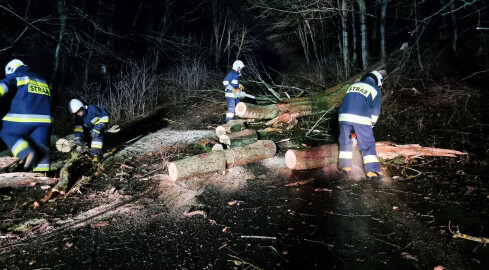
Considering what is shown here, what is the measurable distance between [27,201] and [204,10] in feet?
58.3

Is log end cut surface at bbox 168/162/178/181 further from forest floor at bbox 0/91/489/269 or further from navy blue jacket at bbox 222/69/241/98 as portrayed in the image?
navy blue jacket at bbox 222/69/241/98

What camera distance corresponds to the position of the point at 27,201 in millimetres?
3709

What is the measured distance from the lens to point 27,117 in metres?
4.38

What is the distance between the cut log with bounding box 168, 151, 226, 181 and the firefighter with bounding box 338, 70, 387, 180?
1.89 meters

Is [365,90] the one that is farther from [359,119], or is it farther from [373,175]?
[373,175]

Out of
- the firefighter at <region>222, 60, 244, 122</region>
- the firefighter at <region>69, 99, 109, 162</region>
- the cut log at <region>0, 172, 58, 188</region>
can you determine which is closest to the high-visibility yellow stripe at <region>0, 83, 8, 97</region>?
the firefighter at <region>69, 99, 109, 162</region>

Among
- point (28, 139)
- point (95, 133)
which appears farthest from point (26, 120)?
point (95, 133)

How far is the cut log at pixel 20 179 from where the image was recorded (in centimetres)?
381

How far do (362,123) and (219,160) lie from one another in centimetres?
223

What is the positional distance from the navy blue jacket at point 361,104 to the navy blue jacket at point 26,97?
4887mm

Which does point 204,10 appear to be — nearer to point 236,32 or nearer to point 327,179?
point 236,32

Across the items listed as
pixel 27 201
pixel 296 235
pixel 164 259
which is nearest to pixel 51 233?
pixel 27 201

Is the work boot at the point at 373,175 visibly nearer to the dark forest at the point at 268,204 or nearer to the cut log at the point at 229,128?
the dark forest at the point at 268,204

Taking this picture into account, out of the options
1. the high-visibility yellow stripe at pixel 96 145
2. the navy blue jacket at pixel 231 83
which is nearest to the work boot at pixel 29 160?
the high-visibility yellow stripe at pixel 96 145
